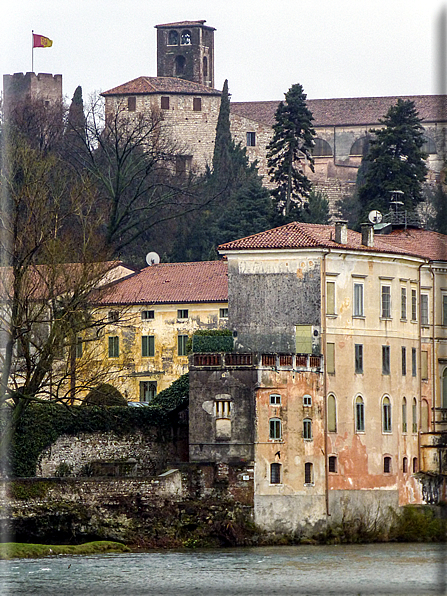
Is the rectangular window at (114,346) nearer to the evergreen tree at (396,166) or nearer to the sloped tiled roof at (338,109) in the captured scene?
the evergreen tree at (396,166)

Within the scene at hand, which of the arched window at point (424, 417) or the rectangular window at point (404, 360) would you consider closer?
the rectangular window at point (404, 360)

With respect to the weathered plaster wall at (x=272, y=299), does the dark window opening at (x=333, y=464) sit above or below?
below

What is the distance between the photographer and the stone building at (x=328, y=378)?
1553 inches

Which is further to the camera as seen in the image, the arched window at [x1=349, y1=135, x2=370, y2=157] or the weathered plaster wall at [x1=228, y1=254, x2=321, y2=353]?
the arched window at [x1=349, y1=135, x2=370, y2=157]

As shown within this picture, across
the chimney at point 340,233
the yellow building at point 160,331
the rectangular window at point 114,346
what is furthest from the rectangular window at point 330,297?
the rectangular window at point 114,346

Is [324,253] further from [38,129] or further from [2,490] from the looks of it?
[38,129]

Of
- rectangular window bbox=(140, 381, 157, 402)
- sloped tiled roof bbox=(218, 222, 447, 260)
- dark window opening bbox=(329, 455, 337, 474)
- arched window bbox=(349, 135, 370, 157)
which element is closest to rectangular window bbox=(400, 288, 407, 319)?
sloped tiled roof bbox=(218, 222, 447, 260)

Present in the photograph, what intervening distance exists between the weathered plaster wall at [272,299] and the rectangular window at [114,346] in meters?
8.22

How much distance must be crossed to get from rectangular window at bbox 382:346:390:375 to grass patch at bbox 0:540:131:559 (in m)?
9.15

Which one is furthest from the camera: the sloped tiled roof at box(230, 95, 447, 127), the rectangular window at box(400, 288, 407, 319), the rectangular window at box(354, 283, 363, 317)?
the sloped tiled roof at box(230, 95, 447, 127)

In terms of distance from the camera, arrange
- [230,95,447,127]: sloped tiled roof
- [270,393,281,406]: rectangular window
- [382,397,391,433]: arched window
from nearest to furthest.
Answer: [270,393,281,406]: rectangular window → [382,397,391,433]: arched window → [230,95,447,127]: sloped tiled roof

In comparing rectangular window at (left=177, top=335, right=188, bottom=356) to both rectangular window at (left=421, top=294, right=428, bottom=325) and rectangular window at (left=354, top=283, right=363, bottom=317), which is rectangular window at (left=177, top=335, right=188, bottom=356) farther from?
rectangular window at (left=354, top=283, right=363, bottom=317)

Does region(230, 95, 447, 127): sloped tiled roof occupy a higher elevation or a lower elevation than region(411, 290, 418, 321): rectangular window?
higher

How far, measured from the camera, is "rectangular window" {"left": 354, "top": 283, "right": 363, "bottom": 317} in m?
42.5
